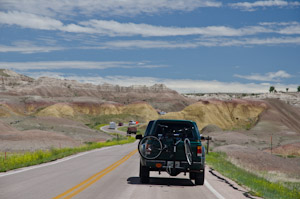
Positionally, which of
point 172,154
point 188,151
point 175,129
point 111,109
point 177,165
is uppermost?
point 111,109

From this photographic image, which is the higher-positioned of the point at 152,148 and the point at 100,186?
the point at 152,148

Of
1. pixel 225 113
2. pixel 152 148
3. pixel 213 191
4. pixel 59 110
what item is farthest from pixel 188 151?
pixel 59 110

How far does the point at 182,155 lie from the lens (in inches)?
502

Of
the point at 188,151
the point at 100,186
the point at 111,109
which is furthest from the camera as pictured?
the point at 111,109

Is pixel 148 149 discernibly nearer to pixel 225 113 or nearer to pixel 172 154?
pixel 172 154

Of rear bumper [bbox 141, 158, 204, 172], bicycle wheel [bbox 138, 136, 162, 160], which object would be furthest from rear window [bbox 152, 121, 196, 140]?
rear bumper [bbox 141, 158, 204, 172]

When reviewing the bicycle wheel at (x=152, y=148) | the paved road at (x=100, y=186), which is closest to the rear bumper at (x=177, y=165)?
the bicycle wheel at (x=152, y=148)

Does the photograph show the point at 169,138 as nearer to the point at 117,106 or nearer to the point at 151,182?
the point at 151,182

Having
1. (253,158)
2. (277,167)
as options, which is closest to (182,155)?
(277,167)

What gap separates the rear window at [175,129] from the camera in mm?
13455

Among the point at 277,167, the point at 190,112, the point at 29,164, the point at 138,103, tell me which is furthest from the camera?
the point at 138,103

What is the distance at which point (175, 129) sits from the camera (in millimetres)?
14555

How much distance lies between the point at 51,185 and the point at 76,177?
2250 millimetres

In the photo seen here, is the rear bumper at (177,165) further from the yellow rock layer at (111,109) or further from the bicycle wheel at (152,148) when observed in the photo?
the yellow rock layer at (111,109)
